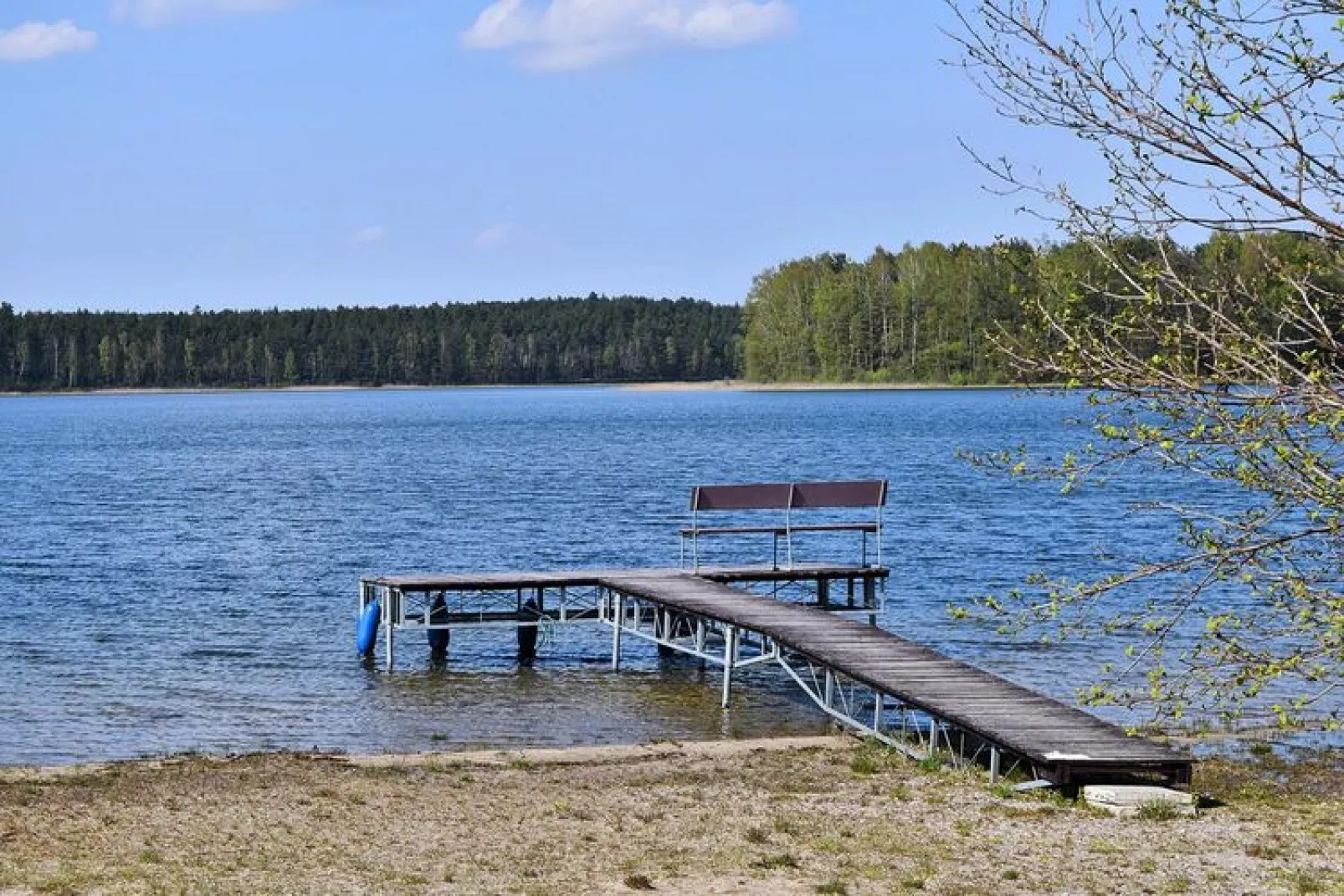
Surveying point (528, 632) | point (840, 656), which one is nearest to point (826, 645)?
point (840, 656)

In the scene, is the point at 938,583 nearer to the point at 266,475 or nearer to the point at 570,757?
the point at 570,757

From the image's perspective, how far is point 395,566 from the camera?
125 feet

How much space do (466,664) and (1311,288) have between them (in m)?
19.3

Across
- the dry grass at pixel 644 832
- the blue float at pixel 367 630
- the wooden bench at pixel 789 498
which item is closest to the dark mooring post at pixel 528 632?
the blue float at pixel 367 630

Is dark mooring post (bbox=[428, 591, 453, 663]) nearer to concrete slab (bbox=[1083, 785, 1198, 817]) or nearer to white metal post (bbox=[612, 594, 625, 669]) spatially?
white metal post (bbox=[612, 594, 625, 669])

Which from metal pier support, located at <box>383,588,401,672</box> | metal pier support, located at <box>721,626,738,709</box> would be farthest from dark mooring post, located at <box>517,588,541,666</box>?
metal pier support, located at <box>721,626,738,709</box>

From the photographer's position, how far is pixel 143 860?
39.5 ft

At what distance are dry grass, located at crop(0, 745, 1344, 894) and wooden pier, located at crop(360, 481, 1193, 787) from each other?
1.81ft

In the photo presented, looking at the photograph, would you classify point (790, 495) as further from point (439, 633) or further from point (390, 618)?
point (390, 618)

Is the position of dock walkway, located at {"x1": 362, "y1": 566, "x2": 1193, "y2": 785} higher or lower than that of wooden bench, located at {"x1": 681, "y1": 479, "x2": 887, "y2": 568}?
lower

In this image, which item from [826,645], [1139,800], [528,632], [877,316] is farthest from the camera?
[877,316]

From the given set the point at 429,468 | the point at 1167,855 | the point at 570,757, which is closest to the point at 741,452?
the point at 429,468

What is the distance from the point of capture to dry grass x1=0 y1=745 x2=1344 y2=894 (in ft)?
36.8

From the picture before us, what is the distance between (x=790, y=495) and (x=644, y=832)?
13.5 metres
